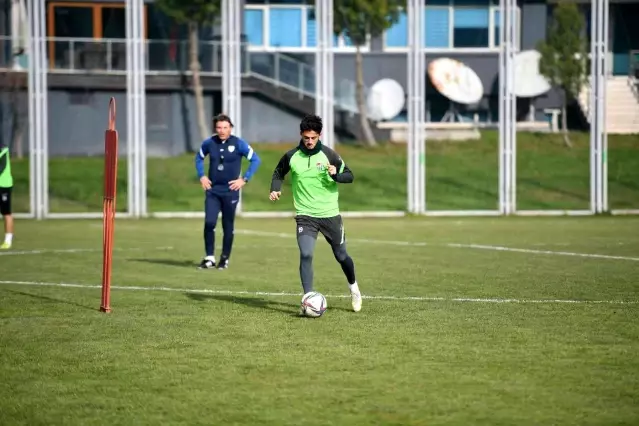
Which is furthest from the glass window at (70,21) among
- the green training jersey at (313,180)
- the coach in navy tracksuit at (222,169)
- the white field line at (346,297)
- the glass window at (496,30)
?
the green training jersey at (313,180)

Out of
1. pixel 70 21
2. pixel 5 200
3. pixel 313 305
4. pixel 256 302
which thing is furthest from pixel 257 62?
pixel 313 305

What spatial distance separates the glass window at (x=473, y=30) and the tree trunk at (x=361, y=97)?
7.25 ft

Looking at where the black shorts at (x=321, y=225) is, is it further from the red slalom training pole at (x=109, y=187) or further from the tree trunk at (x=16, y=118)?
the tree trunk at (x=16, y=118)

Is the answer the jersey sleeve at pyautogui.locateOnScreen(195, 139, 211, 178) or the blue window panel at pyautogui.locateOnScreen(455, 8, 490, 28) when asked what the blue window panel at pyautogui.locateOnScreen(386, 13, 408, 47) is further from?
the jersey sleeve at pyautogui.locateOnScreen(195, 139, 211, 178)

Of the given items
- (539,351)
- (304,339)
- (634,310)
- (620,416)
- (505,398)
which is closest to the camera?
(620,416)

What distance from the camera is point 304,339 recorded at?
982cm

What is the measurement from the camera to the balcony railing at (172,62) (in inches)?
1096

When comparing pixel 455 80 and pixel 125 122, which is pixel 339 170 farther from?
pixel 455 80

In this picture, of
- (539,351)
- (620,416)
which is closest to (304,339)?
(539,351)

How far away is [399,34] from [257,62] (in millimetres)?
3290

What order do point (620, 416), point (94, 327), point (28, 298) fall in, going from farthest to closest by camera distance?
point (28, 298)
point (94, 327)
point (620, 416)

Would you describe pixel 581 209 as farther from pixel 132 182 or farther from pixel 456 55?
pixel 132 182

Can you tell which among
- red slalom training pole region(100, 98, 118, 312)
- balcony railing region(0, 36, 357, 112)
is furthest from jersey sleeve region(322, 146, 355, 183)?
balcony railing region(0, 36, 357, 112)

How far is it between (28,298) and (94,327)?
241cm
